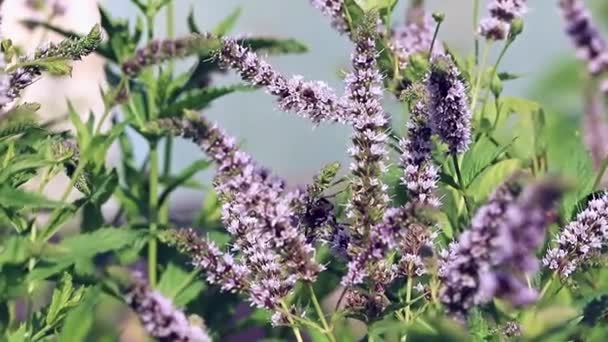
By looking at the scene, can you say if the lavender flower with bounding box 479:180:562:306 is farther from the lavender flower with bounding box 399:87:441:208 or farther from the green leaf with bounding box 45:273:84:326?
the green leaf with bounding box 45:273:84:326

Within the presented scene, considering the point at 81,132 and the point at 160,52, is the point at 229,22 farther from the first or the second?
the point at 160,52

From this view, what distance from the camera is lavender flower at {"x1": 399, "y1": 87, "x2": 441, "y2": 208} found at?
1.71 metres

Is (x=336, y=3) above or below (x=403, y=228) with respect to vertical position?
above

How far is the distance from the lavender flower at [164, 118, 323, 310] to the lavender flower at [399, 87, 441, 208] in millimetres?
152

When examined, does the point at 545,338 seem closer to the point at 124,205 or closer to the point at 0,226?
the point at 0,226

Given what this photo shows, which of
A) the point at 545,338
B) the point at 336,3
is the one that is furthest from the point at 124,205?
the point at 545,338

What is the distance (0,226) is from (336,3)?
0.94 meters

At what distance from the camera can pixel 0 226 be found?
8.29 ft

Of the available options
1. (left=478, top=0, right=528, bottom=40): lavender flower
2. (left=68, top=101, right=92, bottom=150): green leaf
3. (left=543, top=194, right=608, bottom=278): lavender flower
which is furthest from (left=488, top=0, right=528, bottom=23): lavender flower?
(left=68, top=101, right=92, bottom=150): green leaf

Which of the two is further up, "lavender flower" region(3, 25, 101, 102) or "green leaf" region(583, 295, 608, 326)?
"lavender flower" region(3, 25, 101, 102)

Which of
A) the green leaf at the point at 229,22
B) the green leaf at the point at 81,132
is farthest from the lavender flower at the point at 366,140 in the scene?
the green leaf at the point at 229,22

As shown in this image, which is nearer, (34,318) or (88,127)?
(34,318)

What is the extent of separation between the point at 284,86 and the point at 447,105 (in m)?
0.23

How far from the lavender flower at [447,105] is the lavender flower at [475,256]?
1.31ft
